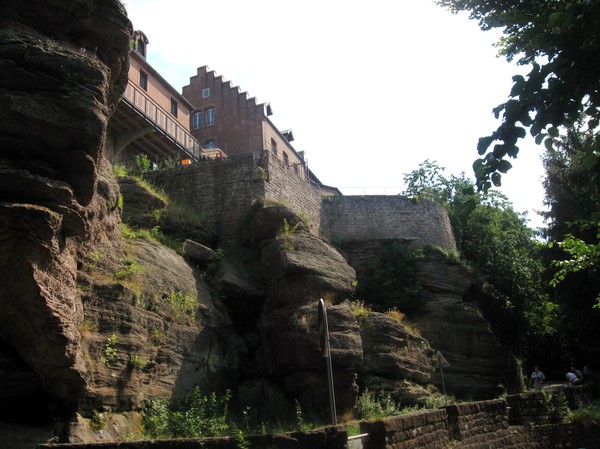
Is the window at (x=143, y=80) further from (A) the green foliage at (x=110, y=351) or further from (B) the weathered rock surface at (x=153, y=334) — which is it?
(A) the green foliage at (x=110, y=351)

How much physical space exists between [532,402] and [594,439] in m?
2.05

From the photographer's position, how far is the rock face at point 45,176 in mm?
8078

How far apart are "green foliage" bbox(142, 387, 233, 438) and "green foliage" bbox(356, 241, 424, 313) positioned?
1028 cm

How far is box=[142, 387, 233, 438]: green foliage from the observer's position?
10047mm

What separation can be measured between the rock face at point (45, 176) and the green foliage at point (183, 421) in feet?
4.97

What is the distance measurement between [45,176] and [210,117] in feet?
97.0

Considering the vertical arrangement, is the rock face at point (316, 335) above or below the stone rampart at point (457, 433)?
above

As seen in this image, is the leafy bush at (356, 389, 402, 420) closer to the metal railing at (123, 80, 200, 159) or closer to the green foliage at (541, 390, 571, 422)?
the green foliage at (541, 390, 571, 422)

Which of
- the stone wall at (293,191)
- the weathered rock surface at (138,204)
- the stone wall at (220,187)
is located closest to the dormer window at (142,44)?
the stone wall at (220,187)

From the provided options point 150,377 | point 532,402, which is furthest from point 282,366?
point 532,402

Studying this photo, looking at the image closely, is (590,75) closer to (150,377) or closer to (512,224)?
(150,377)

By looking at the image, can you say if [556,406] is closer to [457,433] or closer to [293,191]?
[457,433]

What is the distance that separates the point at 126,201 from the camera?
16.9m

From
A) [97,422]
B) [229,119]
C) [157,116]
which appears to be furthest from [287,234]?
[229,119]
